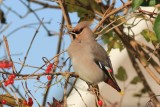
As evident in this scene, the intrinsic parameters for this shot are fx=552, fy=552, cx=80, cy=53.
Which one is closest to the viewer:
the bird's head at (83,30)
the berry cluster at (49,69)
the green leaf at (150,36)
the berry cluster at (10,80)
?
the berry cluster at (10,80)

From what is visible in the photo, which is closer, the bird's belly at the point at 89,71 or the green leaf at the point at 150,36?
the bird's belly at the point at 89,71

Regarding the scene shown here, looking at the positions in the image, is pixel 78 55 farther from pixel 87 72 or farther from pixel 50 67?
pixel 50 67

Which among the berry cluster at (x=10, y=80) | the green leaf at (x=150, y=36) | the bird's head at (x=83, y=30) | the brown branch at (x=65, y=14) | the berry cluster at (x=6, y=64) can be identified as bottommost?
the green leaf at (x=150, y=36)

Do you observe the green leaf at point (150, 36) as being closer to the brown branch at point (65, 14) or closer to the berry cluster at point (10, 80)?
the brown branch at point (65, 14)

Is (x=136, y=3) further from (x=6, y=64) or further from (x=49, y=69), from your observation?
(x=6, y=64)

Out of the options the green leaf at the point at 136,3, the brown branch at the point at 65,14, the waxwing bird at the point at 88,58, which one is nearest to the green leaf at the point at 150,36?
the waxwing bird at the point at 88,58

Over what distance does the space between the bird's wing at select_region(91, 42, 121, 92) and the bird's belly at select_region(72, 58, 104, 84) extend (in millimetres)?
34

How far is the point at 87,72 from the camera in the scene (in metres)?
2.39

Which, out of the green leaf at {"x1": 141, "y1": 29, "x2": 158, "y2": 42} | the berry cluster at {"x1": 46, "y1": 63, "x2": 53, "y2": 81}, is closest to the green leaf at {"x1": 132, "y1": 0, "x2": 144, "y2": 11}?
the berry cluster at {"x1": 46, "y1": 63, "x2": 53, "y2": 81}

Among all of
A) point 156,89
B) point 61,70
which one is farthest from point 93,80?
point 156,89

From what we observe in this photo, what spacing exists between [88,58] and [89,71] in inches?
2.3

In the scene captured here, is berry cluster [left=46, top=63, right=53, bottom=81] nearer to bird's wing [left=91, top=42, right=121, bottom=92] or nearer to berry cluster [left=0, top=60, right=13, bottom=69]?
berry cluster [left=0, top=60, right=13, bottom=69]

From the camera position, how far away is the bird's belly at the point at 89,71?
234 centimetres

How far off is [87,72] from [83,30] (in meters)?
0.19
